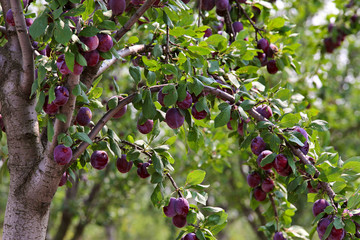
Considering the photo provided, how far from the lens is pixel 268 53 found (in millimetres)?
2207

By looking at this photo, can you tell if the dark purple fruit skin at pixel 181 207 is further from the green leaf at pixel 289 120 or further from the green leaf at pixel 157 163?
the green leaf at pixel 289 120

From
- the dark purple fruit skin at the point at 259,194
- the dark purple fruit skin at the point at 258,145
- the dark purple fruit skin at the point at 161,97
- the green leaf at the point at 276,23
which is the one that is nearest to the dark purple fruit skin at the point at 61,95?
the dark purple fruit skin at the point at 161,97

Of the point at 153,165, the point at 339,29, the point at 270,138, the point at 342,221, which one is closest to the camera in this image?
the point at 342,221

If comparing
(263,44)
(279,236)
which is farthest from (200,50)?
(279,236)

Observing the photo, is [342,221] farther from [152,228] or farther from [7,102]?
[152,228]

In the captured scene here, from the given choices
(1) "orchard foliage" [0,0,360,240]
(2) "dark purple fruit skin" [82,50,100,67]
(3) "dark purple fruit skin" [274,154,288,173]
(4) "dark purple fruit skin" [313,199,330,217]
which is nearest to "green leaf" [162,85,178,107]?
(1) "orchard foliage" [0,0,360,240]

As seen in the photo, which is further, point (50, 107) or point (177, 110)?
point (177, 110)

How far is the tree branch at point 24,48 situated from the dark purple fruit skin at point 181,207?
31.1 inches

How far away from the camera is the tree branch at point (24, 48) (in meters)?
1.43

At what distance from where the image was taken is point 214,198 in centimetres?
733

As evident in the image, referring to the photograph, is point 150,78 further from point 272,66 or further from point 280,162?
point 272,66

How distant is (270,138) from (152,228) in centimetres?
2223

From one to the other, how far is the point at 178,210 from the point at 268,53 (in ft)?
3.42

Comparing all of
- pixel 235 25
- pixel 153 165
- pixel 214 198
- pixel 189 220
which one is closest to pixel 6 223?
pixel 153 165
